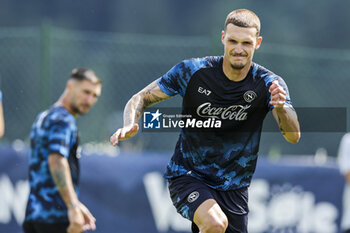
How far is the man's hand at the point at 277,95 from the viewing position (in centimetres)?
614

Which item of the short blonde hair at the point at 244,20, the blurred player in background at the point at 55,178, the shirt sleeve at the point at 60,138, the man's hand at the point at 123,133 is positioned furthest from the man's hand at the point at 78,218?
the short blonde hair at the point at 244,20

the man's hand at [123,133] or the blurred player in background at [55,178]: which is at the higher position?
the man's hand at [123,133]

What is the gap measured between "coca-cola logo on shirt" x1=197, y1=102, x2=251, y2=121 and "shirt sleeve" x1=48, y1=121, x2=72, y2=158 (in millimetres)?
1662

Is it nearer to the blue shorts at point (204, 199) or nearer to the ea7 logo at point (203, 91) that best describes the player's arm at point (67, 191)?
the blue shorts at point (204, 199)

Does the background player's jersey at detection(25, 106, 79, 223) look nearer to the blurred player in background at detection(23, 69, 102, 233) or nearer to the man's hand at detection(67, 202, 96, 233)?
the blurred player in background at detection(23, 69, 102, 233)

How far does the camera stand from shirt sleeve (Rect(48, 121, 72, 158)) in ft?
25.5

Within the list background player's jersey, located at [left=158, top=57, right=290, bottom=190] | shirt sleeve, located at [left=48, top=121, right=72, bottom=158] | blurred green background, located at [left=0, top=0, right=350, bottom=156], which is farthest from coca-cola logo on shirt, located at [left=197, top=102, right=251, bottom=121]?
blurred green background, located at [left=0, top=0, right=350, bottom=156]

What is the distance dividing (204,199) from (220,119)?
2.32 feet

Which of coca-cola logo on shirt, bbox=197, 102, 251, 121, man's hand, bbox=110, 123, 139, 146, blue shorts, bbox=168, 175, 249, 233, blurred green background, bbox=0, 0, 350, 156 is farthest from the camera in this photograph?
blurred green background, bbox=0, 0, 350, 156

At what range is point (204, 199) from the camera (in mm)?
6562

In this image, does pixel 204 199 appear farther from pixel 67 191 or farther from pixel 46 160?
pixel 46 160

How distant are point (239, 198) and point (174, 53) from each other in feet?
17.9

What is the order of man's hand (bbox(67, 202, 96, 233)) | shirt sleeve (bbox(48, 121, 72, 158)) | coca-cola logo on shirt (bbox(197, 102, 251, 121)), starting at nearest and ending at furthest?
coca-cola logo on shirt (bbox(197, 102, 251, 121))
man's hand (bbox(67, 202, 96, 233))
shirt sleeve (bbox(48, 121, 72, 158))

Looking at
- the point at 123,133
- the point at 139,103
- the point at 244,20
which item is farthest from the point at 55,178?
the point at 244,20
